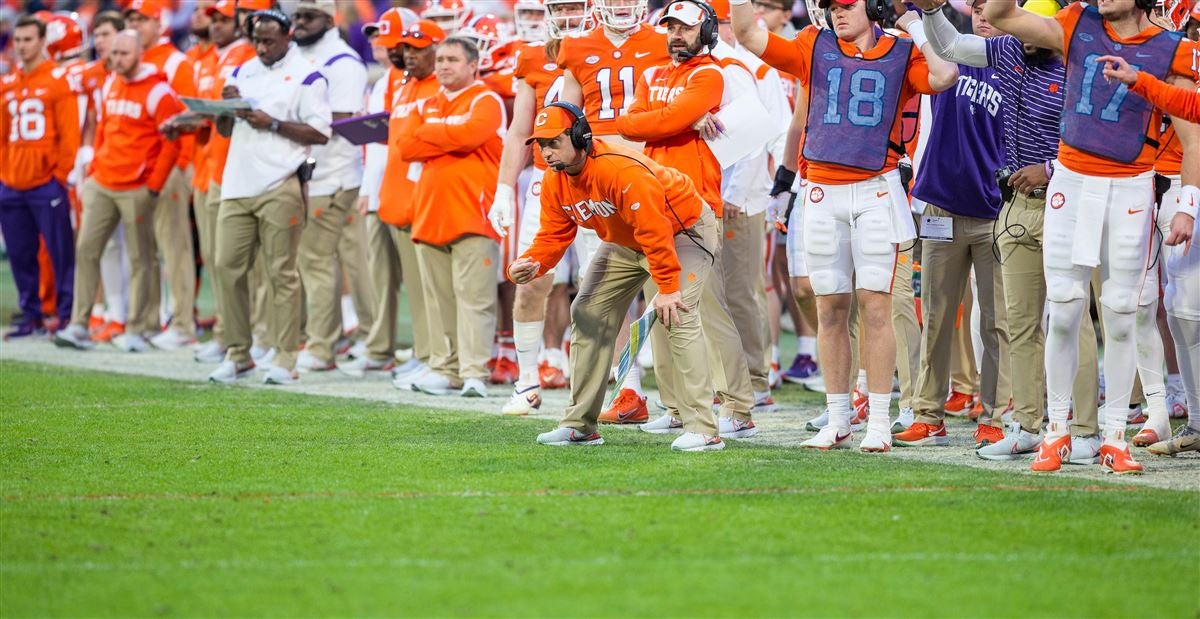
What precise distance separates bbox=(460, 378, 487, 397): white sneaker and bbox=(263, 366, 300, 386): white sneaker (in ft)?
4.66

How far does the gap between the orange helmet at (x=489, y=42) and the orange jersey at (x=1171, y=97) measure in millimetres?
5489

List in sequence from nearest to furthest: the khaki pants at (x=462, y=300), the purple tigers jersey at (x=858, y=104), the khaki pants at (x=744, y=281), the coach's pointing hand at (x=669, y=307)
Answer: the coach's pointing hand at (x=669, y=307) → the purple tigers jersey at (x=858, y=104) → the khaki pants at (x=744, y=281) → the khaki pants at (x=462, y=300)

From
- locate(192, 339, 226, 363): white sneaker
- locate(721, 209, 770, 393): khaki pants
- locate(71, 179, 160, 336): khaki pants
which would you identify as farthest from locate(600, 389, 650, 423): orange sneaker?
locate(71, 179, 160, 336): khaki pants

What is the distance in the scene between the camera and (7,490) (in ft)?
21.2

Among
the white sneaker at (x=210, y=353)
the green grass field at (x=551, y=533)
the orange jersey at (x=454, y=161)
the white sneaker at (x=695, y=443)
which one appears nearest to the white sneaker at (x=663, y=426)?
the green grass field at (x=551, y=533)

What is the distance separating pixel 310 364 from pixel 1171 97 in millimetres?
7122

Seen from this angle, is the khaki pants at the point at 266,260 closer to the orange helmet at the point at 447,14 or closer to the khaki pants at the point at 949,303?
the orange helmet at the point at 447,14

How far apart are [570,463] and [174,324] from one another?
7.41 metres

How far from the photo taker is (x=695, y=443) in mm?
7473

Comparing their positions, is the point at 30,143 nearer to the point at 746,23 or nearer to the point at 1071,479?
the point at 746,23

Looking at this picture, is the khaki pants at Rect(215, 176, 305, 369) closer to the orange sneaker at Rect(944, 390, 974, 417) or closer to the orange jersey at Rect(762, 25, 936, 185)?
the orange jersey at Rect(762, 25, 936, 185)

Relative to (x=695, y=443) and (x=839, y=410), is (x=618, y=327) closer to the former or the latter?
(x=695, y=443)

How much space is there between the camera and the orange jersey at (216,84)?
1147cm

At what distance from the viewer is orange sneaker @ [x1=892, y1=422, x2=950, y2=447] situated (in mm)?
8055
